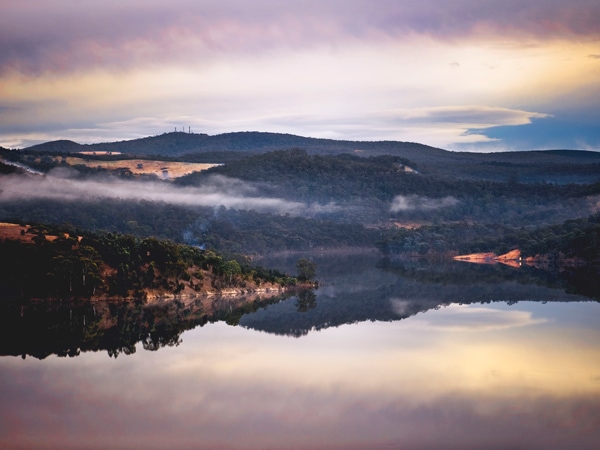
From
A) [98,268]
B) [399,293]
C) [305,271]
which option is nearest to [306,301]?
[305,271]

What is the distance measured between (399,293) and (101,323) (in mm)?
30385

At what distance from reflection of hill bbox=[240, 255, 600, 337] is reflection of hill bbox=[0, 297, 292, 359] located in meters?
3.10

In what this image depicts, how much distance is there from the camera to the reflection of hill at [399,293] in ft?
186

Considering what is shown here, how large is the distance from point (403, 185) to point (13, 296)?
136 m

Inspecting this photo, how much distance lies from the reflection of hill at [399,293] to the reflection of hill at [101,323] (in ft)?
10.2

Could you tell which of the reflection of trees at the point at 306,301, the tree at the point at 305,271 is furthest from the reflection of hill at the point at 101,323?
the tree at the point at 305,271

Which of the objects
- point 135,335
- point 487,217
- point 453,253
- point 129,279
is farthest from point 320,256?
point 135,335

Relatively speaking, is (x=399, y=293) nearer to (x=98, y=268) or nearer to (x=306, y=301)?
(x=306, y=301)

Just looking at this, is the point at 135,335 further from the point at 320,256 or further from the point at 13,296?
the point at 320,256

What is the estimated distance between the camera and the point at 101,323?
166ft

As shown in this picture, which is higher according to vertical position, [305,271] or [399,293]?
[305,271]

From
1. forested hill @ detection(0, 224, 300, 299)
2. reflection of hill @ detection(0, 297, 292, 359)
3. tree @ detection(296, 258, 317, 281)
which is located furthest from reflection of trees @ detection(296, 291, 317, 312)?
tree @ detection(296, 258, 317, 281)

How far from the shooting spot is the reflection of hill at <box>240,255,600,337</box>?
5672 cm

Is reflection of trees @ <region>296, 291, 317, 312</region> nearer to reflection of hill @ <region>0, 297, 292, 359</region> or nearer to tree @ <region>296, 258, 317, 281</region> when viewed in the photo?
reflection of hill @ <region>0, 297, 292, 359</region>
